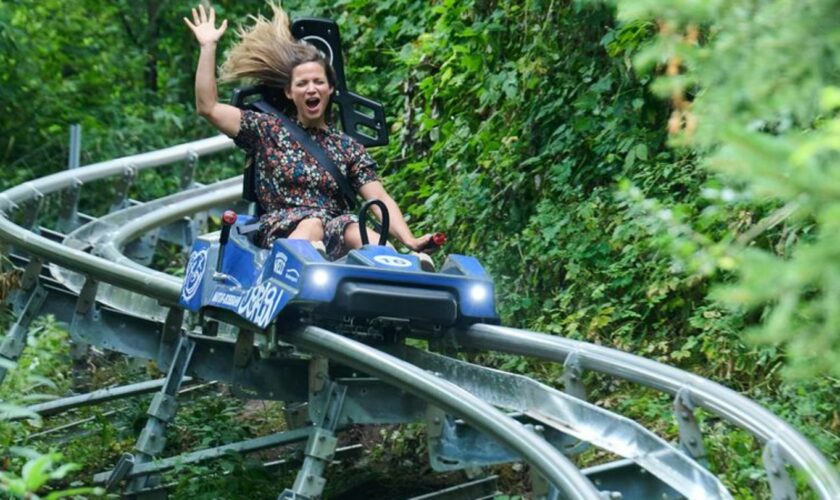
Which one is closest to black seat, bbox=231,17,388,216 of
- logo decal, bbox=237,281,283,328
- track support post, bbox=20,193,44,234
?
logo decal, bbox=237,281,283,328

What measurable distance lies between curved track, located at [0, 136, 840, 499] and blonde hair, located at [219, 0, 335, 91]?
3.92ft

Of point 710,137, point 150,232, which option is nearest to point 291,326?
point 710,137

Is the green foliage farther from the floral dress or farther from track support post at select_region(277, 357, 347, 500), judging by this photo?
the floral dress

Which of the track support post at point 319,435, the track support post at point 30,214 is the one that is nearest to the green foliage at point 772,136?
the track support post at point 319,435

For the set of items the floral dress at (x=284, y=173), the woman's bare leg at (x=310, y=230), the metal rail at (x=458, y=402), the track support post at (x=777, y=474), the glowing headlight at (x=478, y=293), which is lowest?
the metal rail at (x=458, y=402)

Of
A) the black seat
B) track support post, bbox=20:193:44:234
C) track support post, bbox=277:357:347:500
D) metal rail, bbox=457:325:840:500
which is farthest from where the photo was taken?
track support post, bbox=20:193:44:234

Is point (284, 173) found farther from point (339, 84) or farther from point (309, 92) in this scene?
point (339, 84)

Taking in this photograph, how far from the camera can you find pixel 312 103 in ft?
25.9

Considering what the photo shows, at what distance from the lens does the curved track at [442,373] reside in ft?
15.9

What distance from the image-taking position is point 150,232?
441 inches

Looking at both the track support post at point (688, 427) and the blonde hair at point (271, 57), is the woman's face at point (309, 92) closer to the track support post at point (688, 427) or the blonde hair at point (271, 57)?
the blonde hair at point (271, 57)

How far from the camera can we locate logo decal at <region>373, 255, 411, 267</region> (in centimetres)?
679

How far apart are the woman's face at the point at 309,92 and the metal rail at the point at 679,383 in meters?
1.66

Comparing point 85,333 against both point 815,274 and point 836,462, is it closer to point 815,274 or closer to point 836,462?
point 836,462
